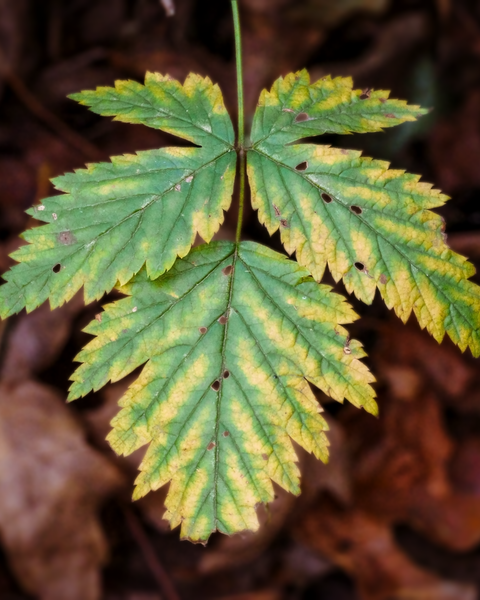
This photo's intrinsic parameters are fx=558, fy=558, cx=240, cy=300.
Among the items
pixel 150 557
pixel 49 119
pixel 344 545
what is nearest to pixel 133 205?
pixel 49 119

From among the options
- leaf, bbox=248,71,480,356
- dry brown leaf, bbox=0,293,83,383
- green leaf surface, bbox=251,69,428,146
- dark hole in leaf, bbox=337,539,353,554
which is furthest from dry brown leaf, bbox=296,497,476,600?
green leaf surface, bbox=251,69,428,146

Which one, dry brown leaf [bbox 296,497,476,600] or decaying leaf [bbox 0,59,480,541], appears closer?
decaying leaf [bbox 0,59,480,541]

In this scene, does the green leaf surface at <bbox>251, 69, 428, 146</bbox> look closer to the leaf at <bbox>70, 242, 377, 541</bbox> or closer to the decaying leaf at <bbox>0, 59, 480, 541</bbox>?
the decaying leaf at <bbox>0, 59, 480, 541</bbox>

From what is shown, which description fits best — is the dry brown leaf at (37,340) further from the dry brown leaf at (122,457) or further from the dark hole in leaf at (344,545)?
the dark hole in leaf at (344,545)

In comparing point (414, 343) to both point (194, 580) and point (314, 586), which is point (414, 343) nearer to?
point (314, 586)

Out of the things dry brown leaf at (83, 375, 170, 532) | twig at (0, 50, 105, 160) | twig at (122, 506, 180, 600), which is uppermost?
twig at (0, 50, 105, 160)

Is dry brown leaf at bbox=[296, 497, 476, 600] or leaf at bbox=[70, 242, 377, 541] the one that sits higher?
leaf at bbox=[70, 242, 377, 541]

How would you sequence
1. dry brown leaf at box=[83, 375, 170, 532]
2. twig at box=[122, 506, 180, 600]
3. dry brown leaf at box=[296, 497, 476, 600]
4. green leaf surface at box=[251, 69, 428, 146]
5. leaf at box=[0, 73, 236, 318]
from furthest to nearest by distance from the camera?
dry brown leaf at box=[296, 497, 476, 600]
twig at box=[122, 506, 180, 600]
dry brown leaf at box=[83, 375, 170, 532]
green leaf surface at box=[251, 69, 428, 146]
leaf at box=[0, 73, 236, 318]

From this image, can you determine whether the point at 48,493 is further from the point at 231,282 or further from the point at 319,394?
the point at 231,282
